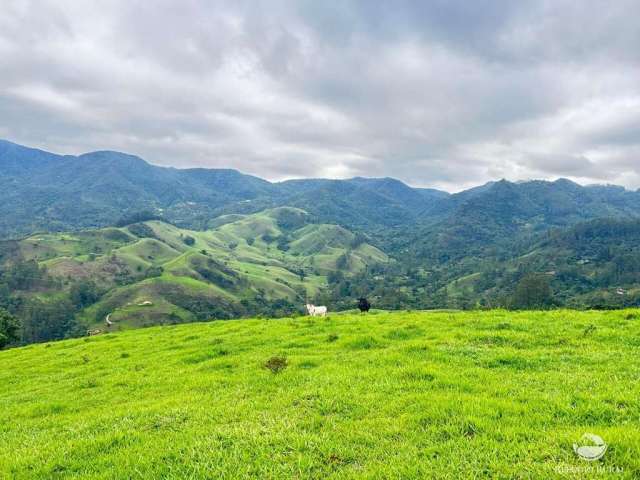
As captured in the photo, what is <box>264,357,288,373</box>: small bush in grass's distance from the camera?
1512 centimetres

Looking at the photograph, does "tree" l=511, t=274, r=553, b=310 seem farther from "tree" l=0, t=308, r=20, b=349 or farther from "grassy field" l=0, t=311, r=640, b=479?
Result: "grassy field" l=0, t=311, r=640, b=479

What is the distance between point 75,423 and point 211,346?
9.56 m

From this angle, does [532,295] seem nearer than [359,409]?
No

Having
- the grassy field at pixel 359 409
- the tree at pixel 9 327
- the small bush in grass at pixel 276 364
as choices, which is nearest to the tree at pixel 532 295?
the tree at pixel 9 327

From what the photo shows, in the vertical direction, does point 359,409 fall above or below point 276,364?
above

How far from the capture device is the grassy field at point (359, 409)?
26.2 feet

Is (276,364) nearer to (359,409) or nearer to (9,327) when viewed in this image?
(359,409)

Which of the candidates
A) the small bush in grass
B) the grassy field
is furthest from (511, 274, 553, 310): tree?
the small bush in grass

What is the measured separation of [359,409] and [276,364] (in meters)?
5.83

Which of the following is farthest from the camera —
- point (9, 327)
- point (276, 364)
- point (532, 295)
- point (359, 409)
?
point (532, 295)

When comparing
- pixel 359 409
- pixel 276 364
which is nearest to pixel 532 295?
pixel 276 364

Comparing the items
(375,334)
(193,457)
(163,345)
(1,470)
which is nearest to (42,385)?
(163,345)

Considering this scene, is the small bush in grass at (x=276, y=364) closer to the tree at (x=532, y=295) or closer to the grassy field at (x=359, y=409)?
the grassy field at (x=359, y=409)

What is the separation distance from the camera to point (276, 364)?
1570 centimetres
